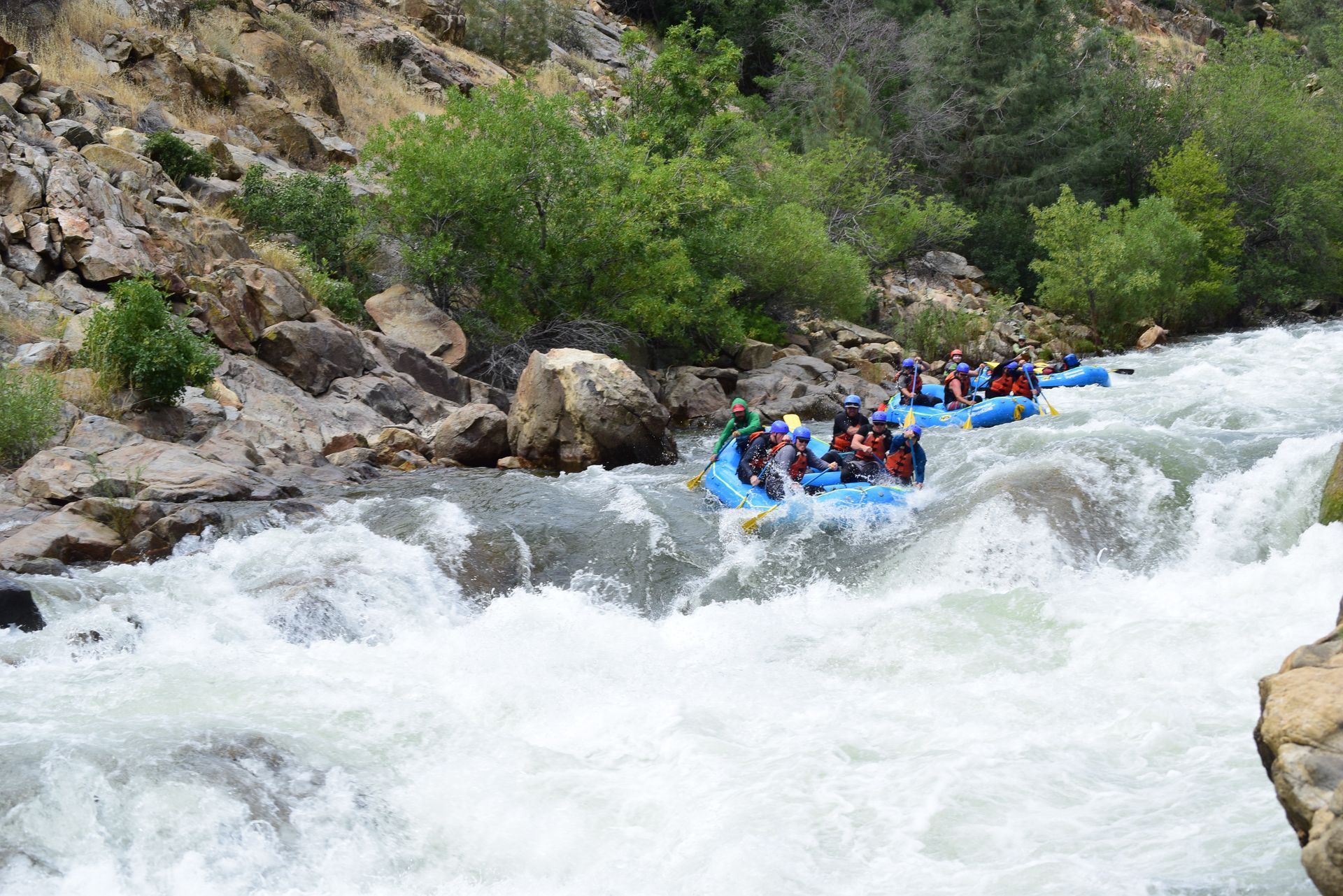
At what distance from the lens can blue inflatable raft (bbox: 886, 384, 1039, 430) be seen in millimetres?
15788

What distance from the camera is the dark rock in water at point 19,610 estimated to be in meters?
7.65

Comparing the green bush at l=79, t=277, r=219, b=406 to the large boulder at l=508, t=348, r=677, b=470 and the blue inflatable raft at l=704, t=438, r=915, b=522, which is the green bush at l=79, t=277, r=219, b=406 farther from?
the blue inflatable raft at l=704, t=438, r=915, b=522

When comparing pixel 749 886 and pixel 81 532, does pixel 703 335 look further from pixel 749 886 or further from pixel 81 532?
pixel 749 886

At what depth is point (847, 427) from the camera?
12.7 m

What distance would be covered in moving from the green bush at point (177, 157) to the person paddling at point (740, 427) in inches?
372

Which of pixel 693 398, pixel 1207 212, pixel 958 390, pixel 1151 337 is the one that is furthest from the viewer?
pixel 1207 212

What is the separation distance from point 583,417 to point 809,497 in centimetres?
373

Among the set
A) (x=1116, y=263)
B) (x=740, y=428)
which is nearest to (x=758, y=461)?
(x=740, y=428)

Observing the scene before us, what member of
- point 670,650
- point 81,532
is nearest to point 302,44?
point 81,532

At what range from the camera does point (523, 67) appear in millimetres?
30609

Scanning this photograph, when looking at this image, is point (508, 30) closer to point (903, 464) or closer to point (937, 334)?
point (937, 334)

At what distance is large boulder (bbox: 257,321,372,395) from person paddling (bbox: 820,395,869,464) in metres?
6.37

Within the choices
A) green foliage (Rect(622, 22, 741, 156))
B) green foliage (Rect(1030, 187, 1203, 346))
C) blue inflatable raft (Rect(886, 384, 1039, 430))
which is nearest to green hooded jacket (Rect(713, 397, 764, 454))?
blue inflatable raft (Rect(886, 384, 1039, 430))

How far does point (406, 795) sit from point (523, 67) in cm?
2744
